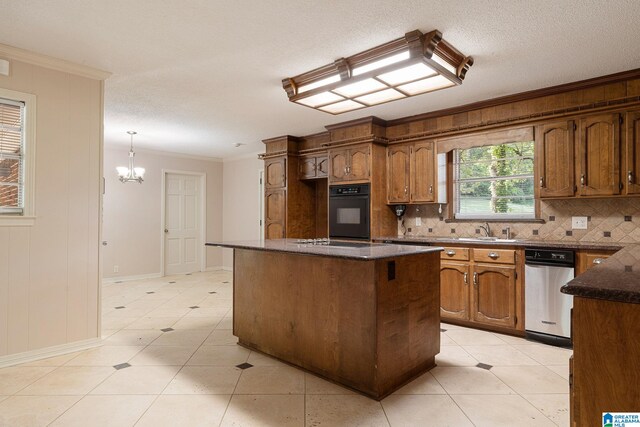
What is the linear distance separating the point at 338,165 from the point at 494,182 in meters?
2.02

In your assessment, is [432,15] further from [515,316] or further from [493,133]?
[515,316]

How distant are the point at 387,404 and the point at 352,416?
0.27 m

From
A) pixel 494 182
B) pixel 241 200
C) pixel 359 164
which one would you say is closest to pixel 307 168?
pixel 359 164

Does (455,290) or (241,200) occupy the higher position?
(241,200)

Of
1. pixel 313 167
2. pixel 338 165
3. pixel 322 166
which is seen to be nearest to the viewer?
pixel 338 165

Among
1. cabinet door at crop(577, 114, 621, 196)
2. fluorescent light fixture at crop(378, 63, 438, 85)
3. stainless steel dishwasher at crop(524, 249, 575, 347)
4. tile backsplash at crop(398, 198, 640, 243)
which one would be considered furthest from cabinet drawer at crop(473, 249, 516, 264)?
fluorescent light fixture at crop(378, 63, 438, 85)

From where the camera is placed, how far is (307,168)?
585cm

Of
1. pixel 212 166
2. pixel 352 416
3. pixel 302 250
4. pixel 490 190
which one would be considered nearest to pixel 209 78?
pixel 302 250

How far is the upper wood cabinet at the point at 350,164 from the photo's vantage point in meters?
4.76

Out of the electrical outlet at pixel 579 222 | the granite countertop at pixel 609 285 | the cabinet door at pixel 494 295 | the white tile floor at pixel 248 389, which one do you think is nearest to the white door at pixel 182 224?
the white tile floor at pixel 248 389

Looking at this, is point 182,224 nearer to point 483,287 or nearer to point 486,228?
point 486,228

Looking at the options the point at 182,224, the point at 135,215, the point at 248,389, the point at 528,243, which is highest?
the point at 135,215

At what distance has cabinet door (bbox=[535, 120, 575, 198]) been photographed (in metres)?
3.52

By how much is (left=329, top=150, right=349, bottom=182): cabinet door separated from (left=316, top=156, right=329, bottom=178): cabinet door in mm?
319
